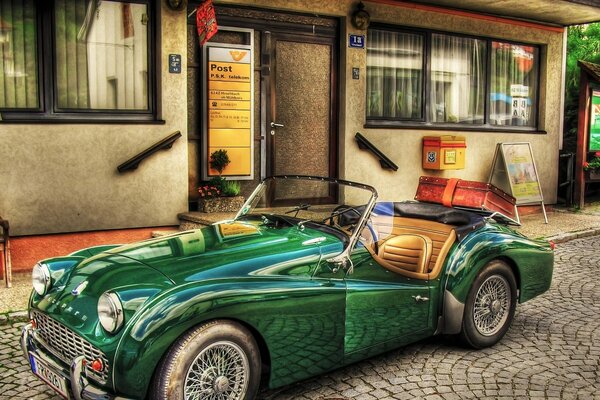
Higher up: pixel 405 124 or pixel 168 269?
pixel 405 124

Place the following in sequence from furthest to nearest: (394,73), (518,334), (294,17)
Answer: (394,73) → (294,17) → (518,334)

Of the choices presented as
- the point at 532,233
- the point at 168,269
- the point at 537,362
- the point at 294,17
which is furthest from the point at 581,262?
the point at 168,269

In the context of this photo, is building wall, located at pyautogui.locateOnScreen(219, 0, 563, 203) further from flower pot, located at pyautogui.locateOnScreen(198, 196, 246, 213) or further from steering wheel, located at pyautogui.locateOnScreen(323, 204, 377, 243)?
steering wheel, located at pyautogui.locateOnScreen(323, 204, 377, 243)

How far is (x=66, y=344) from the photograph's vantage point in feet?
12.2

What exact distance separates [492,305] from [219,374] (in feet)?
8.40

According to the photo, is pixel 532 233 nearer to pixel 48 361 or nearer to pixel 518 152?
pixel 518 152

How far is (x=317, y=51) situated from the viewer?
394 inches

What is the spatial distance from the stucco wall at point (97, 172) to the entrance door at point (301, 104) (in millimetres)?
1563

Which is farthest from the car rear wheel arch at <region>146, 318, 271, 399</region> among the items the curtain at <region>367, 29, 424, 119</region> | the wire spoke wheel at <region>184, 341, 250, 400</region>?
the curtain at <region>367, 29, 424, 119</region>

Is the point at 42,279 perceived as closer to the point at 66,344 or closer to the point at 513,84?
the point at 66,344

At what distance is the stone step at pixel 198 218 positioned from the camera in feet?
26.2

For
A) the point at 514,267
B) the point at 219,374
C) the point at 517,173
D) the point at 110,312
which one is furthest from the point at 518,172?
the point at 110,312

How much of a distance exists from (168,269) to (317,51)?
677 cm

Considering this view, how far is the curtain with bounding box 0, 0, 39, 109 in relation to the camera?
24.6 ft
